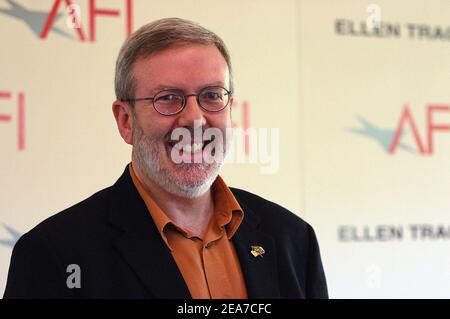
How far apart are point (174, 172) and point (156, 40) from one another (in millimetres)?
252

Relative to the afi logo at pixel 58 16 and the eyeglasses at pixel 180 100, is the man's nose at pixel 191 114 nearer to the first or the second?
the eyeglasses at pixel 180 100

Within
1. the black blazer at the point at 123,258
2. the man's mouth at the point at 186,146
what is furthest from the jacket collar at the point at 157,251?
the man's mouth at the point at 186,146

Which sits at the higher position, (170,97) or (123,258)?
(170,97)

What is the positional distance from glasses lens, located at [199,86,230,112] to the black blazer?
0.22 metres

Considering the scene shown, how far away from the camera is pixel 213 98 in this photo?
1230mm

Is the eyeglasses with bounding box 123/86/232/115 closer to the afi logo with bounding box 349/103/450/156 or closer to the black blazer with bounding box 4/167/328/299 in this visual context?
the black blazer with bounding box 4/167/328/299

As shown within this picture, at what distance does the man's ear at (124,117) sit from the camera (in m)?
1.30

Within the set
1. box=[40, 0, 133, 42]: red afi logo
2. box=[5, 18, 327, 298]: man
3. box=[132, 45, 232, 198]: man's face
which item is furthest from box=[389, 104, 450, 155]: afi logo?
box=[132, 45, 232, 198]: man's face

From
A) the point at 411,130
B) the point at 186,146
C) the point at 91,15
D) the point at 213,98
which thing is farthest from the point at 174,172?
the point at 411,130

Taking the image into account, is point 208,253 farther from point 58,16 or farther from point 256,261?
point 58,16

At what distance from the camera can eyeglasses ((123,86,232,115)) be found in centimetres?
121
